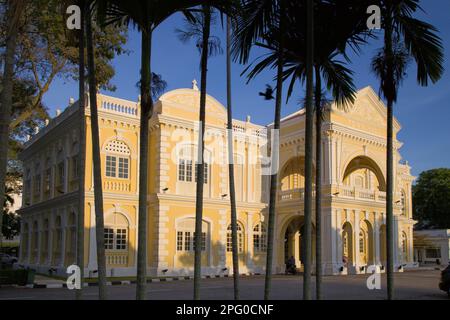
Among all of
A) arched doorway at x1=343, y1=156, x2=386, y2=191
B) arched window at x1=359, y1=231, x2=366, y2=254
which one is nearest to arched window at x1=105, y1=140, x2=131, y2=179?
arched doorway at x1=343, y1=156, x2=386, y2=191

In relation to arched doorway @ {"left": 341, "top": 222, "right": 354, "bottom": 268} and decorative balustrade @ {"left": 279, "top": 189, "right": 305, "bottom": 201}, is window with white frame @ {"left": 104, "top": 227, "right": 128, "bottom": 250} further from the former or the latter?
arched doorway @ {"left": 341, "top": 222, "right": 354, "bottom": 268}

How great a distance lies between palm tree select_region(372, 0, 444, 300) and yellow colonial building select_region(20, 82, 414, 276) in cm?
1492

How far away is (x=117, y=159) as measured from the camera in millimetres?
25516

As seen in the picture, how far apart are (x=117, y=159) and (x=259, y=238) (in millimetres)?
10460

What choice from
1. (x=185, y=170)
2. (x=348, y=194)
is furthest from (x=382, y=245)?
(x=185, y=170)

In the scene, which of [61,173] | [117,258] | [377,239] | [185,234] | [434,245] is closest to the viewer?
[117,258]

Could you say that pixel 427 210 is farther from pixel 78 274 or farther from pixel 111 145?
pixel 78 274

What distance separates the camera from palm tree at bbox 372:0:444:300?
765 cm

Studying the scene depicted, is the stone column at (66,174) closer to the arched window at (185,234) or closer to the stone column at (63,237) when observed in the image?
the stone column at (63,237)

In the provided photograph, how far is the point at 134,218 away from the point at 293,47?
63.2 ft

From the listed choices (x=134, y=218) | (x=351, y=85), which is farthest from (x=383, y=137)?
(x=351, y=85)

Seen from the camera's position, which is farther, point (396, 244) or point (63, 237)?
point (396, 244)

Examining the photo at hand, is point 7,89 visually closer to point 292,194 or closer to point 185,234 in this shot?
point 185,234
